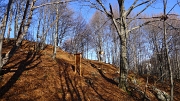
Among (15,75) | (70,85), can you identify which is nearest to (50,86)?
(70,85)

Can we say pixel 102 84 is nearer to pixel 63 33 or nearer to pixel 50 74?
pixel 50 74

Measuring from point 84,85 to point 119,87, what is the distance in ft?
6.75

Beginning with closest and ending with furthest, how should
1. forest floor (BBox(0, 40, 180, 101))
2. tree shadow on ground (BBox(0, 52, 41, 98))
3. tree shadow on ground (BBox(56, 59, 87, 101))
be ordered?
tree shadow on ground (BBox(0, 52, 41, 98)), forest floor (BBox(0, 40, 180, 101)), tree shadow on ground (BBox(56, 59, 87, 101))

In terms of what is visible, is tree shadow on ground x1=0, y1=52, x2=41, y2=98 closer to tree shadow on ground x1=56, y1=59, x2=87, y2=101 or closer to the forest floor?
the forest floor

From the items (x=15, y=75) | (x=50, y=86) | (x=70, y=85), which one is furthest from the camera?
(x=70, y=85)

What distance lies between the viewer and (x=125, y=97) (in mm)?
9445

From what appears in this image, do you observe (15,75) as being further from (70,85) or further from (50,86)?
(70,85)

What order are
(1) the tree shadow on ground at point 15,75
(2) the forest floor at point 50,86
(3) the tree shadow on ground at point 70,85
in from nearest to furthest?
(1) the tree shadow on ground at point 15,75, (2) the forest floor at point 50,86, (3) the tree shadow on ground at point 70,85

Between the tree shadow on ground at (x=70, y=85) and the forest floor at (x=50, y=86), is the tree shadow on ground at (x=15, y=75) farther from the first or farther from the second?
the tree shadow on ground at (x=70, y=85)

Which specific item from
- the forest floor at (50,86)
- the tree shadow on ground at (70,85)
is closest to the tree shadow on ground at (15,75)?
the forest floor at (50,86)

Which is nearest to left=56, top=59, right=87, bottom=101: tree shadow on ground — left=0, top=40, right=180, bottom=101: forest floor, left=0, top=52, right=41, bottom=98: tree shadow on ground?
left=0, top=40, right=180, bottom=101: forest floor

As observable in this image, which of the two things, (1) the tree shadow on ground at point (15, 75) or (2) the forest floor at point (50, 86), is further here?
(2) the forest floor at point (50, 86)

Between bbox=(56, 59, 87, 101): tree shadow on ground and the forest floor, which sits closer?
the forest floor

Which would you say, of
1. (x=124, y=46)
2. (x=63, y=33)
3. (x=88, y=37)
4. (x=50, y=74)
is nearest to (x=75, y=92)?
(x=50, y=74)
